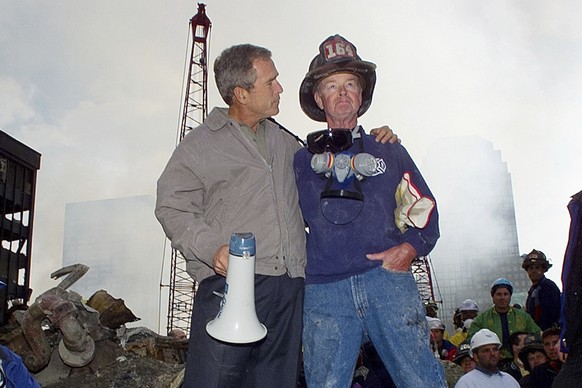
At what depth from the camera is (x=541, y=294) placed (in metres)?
7.13

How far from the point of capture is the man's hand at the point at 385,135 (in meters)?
3.03

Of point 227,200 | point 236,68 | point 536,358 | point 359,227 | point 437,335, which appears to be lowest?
point 536,358

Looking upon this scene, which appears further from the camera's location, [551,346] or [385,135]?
[551,346]

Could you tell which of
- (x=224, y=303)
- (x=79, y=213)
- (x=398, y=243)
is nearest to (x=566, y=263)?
(x=398, y=243)

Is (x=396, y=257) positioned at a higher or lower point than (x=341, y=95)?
lower

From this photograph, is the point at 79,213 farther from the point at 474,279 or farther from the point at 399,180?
the point at 399,180

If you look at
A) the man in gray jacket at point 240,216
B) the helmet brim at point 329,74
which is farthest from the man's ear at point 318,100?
the man in gray jacket at point 240,216

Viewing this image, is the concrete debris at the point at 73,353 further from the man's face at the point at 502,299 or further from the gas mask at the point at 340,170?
the gas mask at the point at 340,170

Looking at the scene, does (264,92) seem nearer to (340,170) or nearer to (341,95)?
(341,95)

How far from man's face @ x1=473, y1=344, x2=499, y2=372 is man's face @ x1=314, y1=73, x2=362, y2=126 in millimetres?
4063

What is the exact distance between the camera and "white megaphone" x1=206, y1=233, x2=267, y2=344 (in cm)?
246

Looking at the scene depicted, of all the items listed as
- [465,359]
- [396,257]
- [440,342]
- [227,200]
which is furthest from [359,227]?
[440,342]

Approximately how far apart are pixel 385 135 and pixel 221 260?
1.01 metres

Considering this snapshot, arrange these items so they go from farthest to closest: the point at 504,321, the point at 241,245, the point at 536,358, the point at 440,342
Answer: the point at 440,342, the point at 504,321, the point at 536,358, the point at 241,245
